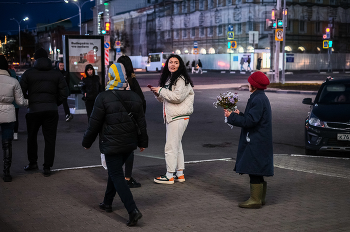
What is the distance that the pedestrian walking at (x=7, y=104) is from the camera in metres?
7.22

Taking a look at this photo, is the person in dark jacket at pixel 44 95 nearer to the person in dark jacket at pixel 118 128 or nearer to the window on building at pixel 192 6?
the person in dark jacket at pixel 118 128

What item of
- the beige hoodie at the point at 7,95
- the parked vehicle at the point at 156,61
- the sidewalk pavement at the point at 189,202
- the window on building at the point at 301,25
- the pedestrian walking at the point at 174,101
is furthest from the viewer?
the window on building at the point at 301,25

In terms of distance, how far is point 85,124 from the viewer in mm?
14617

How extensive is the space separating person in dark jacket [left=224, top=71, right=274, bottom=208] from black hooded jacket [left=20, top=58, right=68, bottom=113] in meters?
3.23

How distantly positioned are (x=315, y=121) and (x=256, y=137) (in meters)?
4.04

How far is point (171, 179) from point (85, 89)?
21.0 feet

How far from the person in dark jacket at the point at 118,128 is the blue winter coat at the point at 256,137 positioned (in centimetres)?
125

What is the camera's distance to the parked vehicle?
2653 inches

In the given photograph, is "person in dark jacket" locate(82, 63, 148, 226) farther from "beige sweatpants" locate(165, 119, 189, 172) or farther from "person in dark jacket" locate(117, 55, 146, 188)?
"beige sweatpants" locate(165, 119, 189, 172)

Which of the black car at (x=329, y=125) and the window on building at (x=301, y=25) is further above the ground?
the window on building at (x=301, y=25)

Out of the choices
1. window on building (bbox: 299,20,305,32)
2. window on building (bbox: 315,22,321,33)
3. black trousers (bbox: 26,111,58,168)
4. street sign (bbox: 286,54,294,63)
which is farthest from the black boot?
window on building (bbox: 315,22,321,33)

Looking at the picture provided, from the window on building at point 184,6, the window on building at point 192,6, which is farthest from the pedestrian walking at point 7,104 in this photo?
the window on building at point 184,6

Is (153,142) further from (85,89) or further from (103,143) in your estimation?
(103,143)

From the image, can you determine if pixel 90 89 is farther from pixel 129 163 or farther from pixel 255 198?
pixel 255 198
